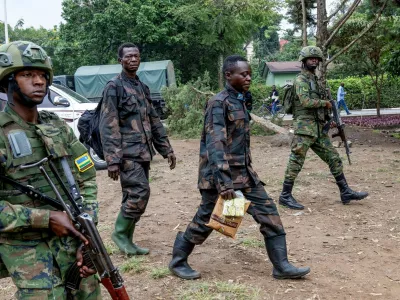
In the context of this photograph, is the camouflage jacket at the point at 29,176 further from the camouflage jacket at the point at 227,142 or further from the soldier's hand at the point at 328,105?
the soldier's hand at the point at 328,105

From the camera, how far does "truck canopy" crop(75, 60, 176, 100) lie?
2261 cm

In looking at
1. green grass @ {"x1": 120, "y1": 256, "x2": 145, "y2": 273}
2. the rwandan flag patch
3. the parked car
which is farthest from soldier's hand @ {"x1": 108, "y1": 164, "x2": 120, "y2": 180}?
the parked car

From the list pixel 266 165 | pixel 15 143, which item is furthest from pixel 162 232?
pixel 266 165

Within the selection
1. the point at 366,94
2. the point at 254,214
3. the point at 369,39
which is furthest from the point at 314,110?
the point at 366,94

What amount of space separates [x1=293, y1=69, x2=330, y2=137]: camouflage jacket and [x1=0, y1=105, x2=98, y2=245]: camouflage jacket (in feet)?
13.7

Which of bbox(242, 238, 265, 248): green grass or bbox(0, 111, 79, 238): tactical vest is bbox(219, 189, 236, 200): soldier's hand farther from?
bbox(0, 111, 79, 238): tactical vest

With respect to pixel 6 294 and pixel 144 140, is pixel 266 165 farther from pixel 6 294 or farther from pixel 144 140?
pixel 6 294

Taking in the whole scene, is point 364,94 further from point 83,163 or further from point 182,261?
point 83,163

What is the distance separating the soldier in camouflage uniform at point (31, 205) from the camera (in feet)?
7.96

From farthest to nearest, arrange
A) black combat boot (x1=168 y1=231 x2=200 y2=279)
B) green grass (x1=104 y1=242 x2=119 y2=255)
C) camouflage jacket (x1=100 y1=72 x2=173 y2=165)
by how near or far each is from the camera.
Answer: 1. green grass (x1=104 y1=242 x2=119 y2=255)
2. camouflage jacket (x1=100 y1=72 x2=173 y2=165)
3. black combat boot (x1=168 y1=231 x2=200 y2=279)

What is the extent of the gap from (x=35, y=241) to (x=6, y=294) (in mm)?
2181

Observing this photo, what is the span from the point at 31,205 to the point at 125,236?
248 cm

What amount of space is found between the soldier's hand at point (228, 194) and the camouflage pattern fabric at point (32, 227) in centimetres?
145

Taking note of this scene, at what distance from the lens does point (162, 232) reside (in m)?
5.81
